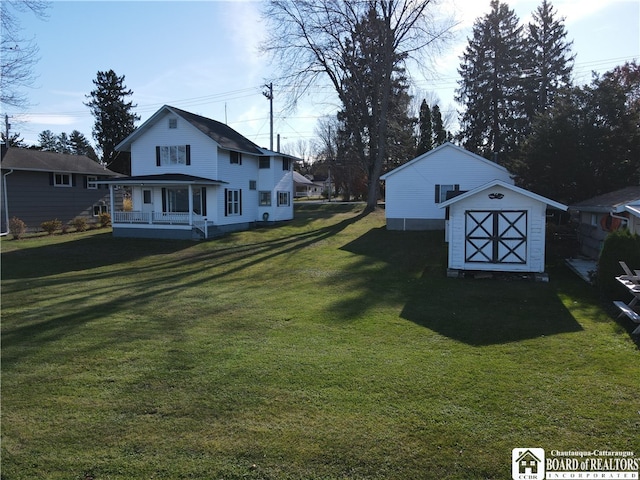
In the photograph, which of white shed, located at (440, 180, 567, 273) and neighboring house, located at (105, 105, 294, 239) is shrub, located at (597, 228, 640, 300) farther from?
neighboring house, located at (105, 105, 294, 239)

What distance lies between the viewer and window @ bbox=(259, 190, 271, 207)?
30.0 meters

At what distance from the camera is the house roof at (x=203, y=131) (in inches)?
980

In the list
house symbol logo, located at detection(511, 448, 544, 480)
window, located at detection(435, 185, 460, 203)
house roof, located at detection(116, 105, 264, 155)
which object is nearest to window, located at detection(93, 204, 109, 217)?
house roof, located at detection(116, 105, 264, 155)

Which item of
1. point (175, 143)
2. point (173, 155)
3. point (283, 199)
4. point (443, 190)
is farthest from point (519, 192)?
point (283, 199)

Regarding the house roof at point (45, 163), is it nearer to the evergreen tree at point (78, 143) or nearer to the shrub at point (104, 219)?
the shrub at point (104, 219)

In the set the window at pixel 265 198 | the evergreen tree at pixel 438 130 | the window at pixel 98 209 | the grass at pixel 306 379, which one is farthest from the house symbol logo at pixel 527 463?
the evergreen tree at pixel 438 130

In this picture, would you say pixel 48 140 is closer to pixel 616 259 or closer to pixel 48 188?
pixel 48 188

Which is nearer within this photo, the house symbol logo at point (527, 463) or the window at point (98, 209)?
the house symbol logo at point (527, 463)

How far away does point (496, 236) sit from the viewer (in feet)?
45.0

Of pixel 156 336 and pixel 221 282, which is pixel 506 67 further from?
pixel 156 336

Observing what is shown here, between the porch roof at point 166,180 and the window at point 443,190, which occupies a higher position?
the porch roof at point 166,180

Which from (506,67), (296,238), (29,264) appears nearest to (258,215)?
(296,238)

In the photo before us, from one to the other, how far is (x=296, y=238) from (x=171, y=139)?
31.2 ft

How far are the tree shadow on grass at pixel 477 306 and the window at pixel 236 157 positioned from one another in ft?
45.0
